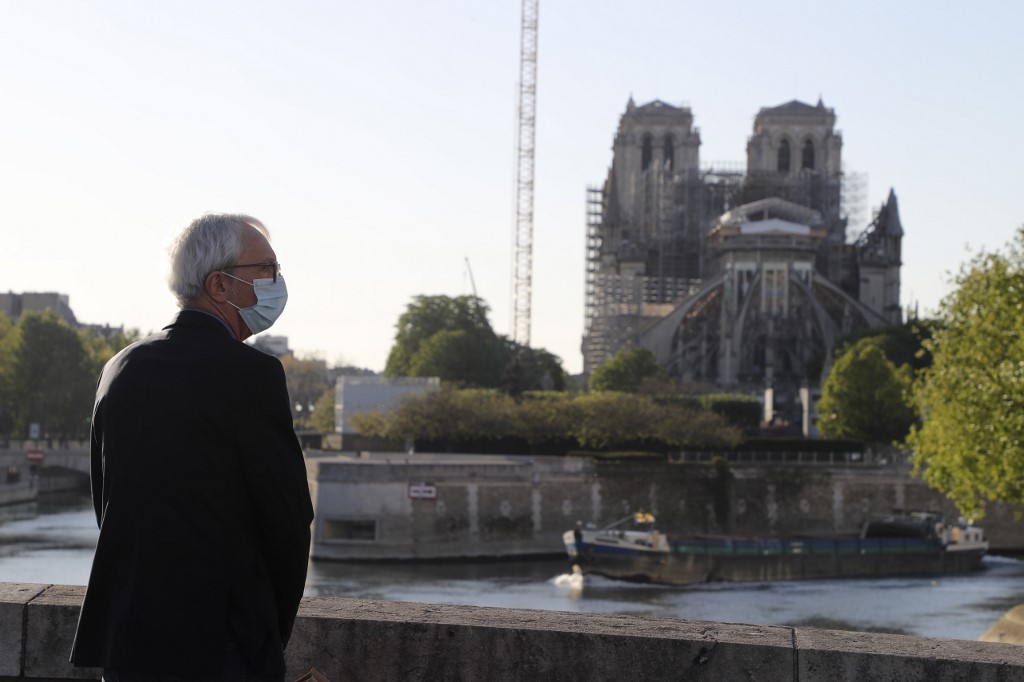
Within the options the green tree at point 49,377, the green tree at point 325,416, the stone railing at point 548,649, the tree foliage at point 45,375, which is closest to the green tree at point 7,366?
the tree foliage at point 45,375

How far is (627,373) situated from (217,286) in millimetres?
95070

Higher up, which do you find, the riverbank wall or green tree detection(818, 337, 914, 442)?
green tree detection(818, 337, 914, 442)

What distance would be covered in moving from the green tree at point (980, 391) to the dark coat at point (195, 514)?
24.9 meters

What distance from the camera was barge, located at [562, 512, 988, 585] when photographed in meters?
48.5

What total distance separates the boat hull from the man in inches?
1755

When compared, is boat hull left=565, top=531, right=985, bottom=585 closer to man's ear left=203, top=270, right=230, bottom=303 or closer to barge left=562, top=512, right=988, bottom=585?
barge left=562, top=512, right=988, bottom=585

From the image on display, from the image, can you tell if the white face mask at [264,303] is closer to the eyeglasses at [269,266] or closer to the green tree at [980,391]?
the eyeglasses at [269,266]

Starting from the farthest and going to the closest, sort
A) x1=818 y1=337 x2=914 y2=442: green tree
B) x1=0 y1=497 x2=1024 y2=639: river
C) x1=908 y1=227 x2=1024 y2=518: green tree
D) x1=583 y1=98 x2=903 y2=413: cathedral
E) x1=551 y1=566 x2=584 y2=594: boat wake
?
x1=583 y1=98 x2=903 y2=413: cathedral, x1=818 y1=337 x2=914 y2=442: green tree, x1=551 y1=566 x2=584 y2=594: boat wake, x1=0 y1=497 x2=1024 y2=639: river, x1=908 y1=227 x2=1024 y2=518: green tree

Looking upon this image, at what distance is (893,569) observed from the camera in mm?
51844

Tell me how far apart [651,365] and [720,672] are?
315 feet

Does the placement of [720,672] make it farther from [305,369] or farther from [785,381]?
[305,369]

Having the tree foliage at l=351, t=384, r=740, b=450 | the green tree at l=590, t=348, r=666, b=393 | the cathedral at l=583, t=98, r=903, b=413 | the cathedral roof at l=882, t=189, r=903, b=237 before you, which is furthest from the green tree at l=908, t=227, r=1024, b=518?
the cathedral roof at l=882, t=189, r=903, b=237

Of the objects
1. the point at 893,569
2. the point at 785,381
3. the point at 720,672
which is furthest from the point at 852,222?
the point at 720,672

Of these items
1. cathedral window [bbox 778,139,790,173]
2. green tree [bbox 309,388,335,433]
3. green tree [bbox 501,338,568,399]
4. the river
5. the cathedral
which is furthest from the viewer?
cathedral window [bbox 778,139,790,173]
